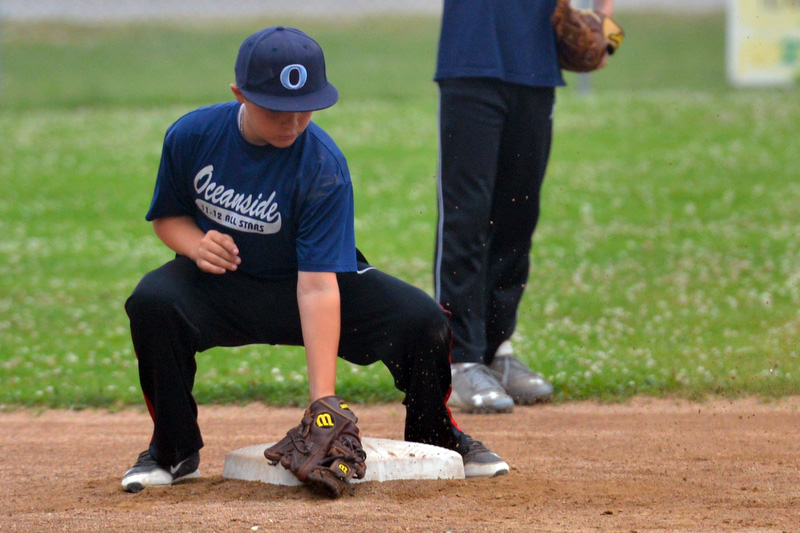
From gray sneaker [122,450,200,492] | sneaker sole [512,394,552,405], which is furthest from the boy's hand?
sneaker sole [512,394,552,405]

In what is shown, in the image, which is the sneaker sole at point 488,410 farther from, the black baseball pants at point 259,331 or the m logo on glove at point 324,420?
the m logo on glove at point 324,420

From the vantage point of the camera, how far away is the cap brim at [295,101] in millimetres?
3256

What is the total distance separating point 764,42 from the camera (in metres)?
20.4

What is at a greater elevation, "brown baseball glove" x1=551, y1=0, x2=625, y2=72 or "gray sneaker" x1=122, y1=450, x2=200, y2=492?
"brown baseball glove" x1=551, y1=0, x2=625, y2=72

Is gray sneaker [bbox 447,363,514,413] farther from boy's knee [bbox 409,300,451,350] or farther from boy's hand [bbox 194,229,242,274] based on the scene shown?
boy's hand [bbox 194,229,242,274]

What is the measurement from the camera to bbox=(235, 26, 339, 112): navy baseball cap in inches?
129

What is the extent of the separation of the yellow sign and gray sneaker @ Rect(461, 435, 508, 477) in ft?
57.6

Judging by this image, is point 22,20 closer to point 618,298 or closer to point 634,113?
→ point 634,113

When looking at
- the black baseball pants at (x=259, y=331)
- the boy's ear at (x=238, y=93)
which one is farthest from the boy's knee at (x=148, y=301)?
the boy's ear at (x=238, y=93)

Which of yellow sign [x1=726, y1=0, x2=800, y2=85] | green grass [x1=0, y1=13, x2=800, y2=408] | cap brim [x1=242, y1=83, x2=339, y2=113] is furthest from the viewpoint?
yellow sign [x1=726, y1=0, x2=800, y2=85]

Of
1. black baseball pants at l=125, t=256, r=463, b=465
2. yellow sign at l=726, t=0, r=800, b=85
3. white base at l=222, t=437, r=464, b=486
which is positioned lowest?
white base at l=222, t=437, r=464, b=486

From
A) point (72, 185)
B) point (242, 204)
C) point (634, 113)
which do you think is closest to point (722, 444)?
point (242, 204)

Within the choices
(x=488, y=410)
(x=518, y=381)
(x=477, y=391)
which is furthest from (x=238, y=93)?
(x=518, y=381)

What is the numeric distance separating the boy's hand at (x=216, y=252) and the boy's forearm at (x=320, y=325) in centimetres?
26
